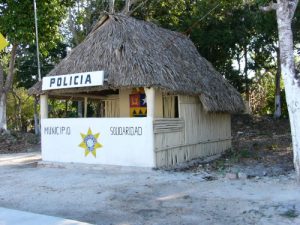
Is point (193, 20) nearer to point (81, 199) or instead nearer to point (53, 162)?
point (53, 162)

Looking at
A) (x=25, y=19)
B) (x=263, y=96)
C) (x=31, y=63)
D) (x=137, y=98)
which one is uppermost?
(x=25, y=19)

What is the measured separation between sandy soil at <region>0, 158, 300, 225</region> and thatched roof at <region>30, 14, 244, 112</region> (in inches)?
99.2

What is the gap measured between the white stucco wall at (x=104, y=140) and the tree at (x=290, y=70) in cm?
388

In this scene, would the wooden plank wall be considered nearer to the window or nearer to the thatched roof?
the thatched roof

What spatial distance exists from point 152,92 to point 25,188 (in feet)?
13.5

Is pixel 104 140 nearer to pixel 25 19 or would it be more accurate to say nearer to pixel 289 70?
pixel 289 70

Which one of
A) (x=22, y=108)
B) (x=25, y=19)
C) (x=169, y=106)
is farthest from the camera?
(x=22, y=108)

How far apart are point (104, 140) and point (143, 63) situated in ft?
8.09

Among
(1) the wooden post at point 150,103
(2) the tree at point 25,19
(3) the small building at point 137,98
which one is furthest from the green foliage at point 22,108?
(1) the wooden post at point 150,103

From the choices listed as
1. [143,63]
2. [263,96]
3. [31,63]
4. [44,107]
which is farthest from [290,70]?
[263,96]

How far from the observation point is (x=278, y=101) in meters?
27.0

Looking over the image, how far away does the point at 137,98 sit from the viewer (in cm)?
1547

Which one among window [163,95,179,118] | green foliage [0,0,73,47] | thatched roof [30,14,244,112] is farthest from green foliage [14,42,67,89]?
window [163,95,179,118]

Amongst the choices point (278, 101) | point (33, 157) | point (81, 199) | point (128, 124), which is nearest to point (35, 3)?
point (33, 157)
